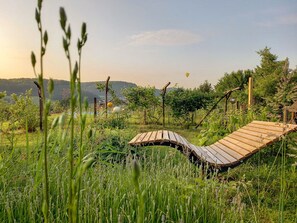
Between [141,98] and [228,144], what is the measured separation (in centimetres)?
817

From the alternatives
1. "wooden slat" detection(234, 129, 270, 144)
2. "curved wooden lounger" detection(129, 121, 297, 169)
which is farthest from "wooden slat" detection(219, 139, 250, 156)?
"wooden slat" detection(234, 129, 270, 144)

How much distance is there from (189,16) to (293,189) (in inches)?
223

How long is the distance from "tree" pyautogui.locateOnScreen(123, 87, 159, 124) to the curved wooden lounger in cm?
748

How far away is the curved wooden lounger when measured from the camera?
390 cm

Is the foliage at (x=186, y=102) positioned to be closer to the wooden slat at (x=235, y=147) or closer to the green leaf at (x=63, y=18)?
the wooden slat at (x=235, y=147)

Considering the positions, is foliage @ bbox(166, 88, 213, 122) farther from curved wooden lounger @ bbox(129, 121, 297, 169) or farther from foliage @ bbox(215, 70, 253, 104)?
foliage @ bbox(215, 70, 253, 104)

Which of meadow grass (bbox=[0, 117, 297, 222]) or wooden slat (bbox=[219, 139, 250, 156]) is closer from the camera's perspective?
meadow grass (bbox=[0, 117, 297, 222])

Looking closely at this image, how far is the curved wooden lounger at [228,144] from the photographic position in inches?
153

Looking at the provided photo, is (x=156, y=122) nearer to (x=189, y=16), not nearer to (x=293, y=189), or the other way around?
(x=189, y=16)

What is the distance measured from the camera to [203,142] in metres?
6.57

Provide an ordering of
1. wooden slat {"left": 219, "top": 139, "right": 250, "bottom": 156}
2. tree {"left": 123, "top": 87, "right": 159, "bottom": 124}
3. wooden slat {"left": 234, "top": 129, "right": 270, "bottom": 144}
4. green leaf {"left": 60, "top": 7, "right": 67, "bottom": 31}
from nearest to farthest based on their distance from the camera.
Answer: green leaf {"left": 60, "top": 7, "right": 67, "bottom": 31} < wooden slat {"left": 219, "top": 139, "right": 250, "bottom": 156} < wooden slat {"left": 234, "top": 129, "right": 270, "bottom": 144} < tree {"left": 123, "top": 87, "right": 159, "bottom": 124}

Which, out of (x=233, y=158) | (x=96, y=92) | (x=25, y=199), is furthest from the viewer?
(x=96, y=92)

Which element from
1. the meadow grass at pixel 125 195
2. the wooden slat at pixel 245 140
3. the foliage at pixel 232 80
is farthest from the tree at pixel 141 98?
the foliage at pixel 232 80

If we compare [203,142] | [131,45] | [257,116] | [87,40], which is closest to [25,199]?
[87,40]
